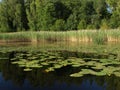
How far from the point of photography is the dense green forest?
43.4m

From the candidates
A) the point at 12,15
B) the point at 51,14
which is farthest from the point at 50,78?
the point at 12,15

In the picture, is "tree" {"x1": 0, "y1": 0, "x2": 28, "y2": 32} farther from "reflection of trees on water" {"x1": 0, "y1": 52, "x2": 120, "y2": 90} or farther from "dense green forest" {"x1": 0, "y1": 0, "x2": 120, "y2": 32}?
"reflection of trees on water" {"x1": 0, "y1": 52, "x2": 120, "y2": 90}

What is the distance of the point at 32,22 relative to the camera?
44781 mm

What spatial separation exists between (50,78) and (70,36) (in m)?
17.6

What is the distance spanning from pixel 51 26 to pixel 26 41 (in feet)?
51.3

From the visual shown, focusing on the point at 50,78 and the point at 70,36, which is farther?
the point at 70,36

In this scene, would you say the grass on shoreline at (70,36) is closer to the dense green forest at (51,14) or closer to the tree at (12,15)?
the dense green forest at (51,14)

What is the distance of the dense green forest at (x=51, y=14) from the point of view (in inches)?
1707

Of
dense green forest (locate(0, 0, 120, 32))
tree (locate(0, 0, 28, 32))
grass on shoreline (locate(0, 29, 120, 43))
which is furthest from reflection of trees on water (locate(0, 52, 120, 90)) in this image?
tree (locate(0, 0, 28, 32))

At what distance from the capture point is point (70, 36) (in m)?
25.9

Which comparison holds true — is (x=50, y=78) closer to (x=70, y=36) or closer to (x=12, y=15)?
(x=70, y=36)

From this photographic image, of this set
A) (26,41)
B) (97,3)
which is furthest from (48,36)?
(97,3)

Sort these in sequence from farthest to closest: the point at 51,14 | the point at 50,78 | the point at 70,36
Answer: the point at 51,14 < the point at 70,36 < the point at 50,78

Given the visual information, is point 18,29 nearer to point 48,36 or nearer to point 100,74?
point 48,36
